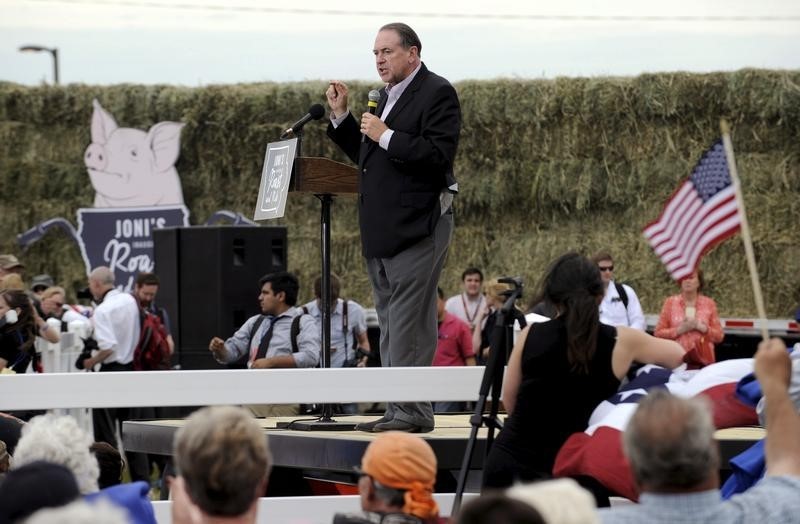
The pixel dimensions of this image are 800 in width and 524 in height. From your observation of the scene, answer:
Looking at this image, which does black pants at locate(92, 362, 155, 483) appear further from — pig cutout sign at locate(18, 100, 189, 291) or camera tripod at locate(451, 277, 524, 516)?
camera tripod at locate(451, 277, 524, 516)

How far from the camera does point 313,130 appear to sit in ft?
50.1

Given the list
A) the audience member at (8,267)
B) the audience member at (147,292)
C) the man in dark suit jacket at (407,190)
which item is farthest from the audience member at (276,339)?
the man in dark suit jacket at (407,190)

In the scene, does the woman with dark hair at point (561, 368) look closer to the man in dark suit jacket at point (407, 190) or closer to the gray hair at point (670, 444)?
the man in dark suit jacket at point (407, 190)

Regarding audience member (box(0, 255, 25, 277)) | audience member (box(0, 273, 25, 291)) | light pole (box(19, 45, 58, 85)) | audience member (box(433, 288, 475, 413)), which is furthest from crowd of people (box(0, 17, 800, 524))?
light pole (box(19, 45, 58, 85))

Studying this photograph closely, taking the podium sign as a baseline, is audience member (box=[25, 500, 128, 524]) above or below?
below

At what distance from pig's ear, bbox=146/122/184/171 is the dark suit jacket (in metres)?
9.59

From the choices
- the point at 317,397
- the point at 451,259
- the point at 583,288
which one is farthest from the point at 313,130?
the point at 583,288

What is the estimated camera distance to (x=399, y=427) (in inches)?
244

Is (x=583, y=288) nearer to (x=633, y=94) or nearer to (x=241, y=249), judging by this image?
(x=241, y=249)

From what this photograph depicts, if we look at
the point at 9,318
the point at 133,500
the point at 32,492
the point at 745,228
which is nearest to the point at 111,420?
the point at 9,318

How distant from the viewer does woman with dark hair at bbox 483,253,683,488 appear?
4.76 m

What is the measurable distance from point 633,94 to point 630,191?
1.02m

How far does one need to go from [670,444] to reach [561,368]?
1.81 metres

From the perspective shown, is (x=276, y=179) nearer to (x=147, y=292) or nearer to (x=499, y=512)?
(x=499, y=512)
